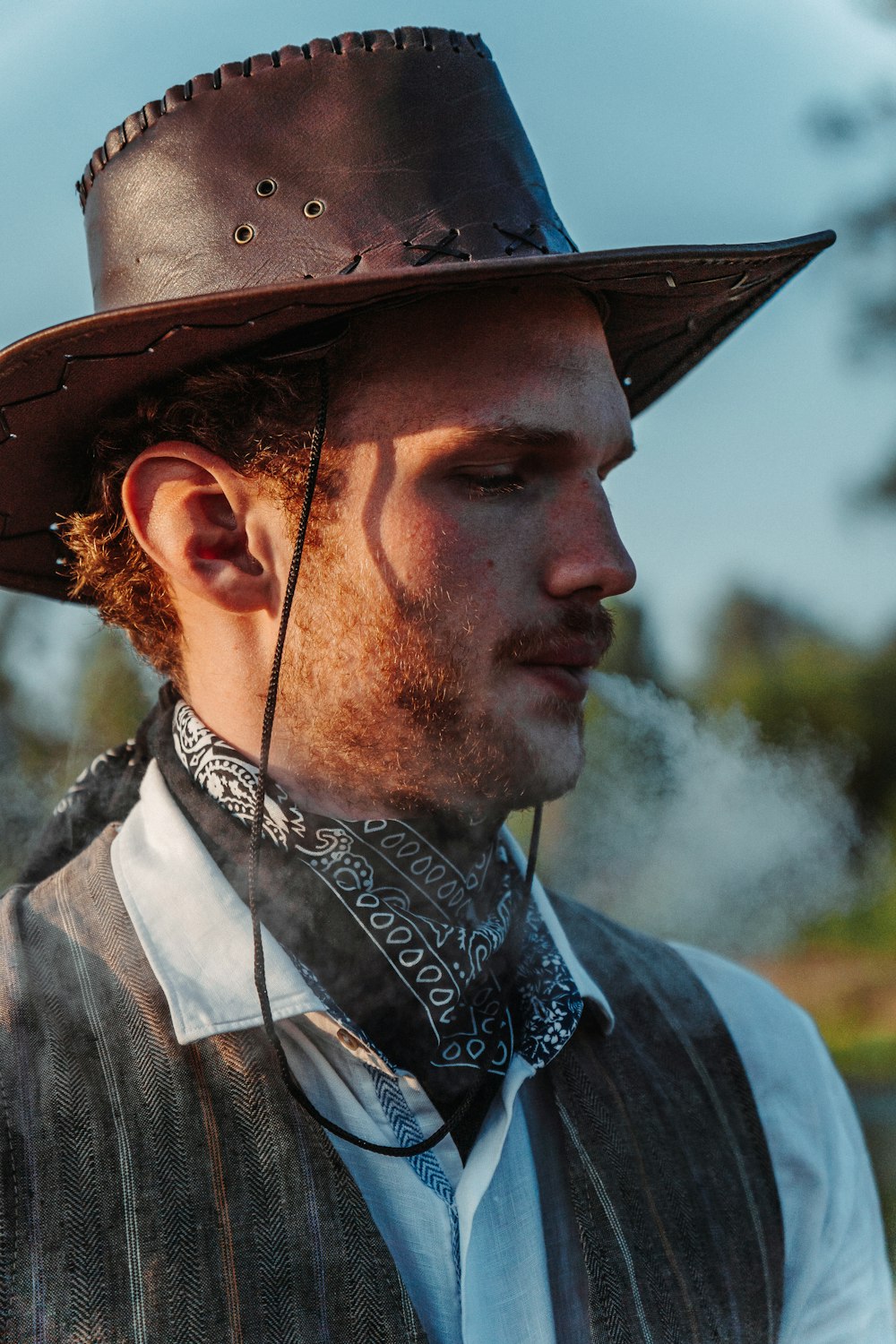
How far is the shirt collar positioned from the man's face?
15 cm

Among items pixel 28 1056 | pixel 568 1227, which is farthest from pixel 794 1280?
pixel 28 1056

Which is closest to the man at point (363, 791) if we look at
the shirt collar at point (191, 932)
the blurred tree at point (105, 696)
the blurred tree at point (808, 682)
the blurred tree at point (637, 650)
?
the shirt collar at point (191, 932)

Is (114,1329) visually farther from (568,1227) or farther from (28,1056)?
(568,1227)

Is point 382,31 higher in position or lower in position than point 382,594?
higher

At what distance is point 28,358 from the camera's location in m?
0.99

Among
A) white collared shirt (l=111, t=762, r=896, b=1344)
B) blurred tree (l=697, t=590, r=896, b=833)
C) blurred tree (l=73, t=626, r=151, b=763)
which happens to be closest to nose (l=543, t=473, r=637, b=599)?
white collared shirt (l=111, t=762, r=896, b=1344)

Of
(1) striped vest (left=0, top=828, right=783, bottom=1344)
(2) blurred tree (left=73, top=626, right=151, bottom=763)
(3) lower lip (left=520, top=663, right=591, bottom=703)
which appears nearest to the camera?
(1) striped vest (left=0, top=828, right=783, bottom=1344)

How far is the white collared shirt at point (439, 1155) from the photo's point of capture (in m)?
0.95

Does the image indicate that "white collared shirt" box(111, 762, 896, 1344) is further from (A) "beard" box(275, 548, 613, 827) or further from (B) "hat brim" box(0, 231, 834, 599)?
(B) "hat brim" box(0, 231, 834, 599)

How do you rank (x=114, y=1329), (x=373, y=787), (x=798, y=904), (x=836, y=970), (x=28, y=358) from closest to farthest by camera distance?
(x=114, y=1329)
(x=28, y=358)
(x=373, y=787)
(x=798, y=904)
(x=836, y=970)

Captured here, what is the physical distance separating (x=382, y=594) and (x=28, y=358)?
353 mm

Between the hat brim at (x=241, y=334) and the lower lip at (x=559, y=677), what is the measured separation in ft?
1.08

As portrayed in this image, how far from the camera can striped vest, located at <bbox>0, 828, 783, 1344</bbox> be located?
844 millimetres

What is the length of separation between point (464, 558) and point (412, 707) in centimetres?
14
